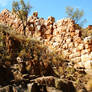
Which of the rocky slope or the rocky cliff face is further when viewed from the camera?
the rocky cliff face

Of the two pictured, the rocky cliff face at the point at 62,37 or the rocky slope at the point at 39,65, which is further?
the rocky cliff face at the point at 62,37

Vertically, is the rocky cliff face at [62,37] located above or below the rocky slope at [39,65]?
above

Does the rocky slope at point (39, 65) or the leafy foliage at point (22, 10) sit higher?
the leafy foliage at point (22, 10)

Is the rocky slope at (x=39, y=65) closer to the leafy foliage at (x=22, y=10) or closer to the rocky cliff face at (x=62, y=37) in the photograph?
the rocky cliff face at (x=62, y=37)

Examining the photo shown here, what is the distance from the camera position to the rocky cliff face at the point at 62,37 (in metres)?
13.6

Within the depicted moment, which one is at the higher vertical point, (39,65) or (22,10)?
(22,10)

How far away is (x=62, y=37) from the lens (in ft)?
52.0

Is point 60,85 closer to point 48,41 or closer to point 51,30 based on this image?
point 48,41

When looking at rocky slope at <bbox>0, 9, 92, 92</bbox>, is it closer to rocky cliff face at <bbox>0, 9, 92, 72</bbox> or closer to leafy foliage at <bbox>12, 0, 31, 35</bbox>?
rocky cliff face at <bbox>0, 9, 92, 72</bbox>

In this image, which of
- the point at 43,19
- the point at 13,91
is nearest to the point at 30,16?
the point at 43,19

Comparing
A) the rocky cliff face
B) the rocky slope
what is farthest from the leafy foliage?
the rocky slope

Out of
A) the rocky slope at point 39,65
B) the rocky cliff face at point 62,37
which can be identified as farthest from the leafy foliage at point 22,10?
the rocky slope at point 39,65

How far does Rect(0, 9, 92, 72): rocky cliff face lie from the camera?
13648 millimetres

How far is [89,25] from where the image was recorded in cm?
2819
